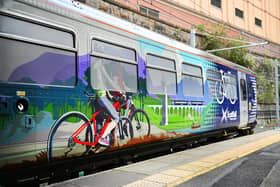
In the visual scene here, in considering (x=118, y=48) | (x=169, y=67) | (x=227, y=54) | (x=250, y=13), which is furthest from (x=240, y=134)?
(x=250, y=13)

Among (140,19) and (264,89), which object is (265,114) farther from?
(140,19)

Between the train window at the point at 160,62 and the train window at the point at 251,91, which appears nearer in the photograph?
the train window at the point at 160,62

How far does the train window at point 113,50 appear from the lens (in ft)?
17.3

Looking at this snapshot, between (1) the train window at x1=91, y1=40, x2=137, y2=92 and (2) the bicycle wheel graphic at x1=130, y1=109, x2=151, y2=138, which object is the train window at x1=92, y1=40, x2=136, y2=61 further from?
(2) the bicycle wheel graphic at x1=130, y1=109, x2=151, y2=138

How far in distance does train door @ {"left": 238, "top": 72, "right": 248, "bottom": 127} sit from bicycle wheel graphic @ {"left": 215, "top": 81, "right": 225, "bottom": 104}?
2043mm

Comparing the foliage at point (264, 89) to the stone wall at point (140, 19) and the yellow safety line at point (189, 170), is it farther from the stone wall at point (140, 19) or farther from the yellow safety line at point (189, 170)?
the yellow safety line at point (189, 170)

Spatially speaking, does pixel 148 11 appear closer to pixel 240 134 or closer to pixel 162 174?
pixel 240 134

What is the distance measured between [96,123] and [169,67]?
2.92 meters

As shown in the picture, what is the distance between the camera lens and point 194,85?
8367mm

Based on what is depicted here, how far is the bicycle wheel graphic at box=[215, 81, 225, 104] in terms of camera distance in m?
9.75

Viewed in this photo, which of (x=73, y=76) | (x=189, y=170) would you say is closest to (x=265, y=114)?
(x=189, y=170)

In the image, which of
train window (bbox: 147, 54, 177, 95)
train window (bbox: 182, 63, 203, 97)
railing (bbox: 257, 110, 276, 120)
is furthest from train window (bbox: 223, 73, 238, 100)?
railing (bbox: 257, 110, 276, 120)

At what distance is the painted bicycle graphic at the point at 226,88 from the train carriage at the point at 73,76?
201 centimetres

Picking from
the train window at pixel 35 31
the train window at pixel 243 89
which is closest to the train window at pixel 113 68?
the train window at pixel 35 31
